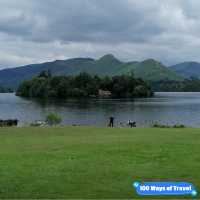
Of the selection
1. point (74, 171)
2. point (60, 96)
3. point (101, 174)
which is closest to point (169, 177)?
point (101, 174)

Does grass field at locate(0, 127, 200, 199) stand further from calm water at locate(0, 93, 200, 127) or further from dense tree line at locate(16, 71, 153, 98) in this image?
dense tree line at locate(16, 71, 153, 98)

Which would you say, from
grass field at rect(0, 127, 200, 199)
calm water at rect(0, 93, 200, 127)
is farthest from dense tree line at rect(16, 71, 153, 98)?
grass field at rect(0, 127, 200, 199)

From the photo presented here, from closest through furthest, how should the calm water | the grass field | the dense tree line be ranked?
the grass field
the calm water
the dense tree line

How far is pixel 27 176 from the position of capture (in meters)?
10.4

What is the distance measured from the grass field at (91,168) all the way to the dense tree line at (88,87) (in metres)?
131

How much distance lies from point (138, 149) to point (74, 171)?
4407 mm

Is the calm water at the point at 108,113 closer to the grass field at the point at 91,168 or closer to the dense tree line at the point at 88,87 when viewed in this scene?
the grass field at the point at 91,168

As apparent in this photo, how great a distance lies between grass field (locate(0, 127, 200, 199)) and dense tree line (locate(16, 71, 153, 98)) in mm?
130607

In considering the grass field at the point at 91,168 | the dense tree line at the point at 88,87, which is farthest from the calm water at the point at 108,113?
the dense tree line at the point at 88,87

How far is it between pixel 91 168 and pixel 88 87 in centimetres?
13946

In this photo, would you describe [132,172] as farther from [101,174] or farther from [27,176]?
[27,176]

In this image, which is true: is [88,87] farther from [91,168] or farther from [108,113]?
[91,168]

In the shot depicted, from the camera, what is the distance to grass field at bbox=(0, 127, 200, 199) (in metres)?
9.02

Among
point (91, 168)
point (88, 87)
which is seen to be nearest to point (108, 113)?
point (91, 168)
